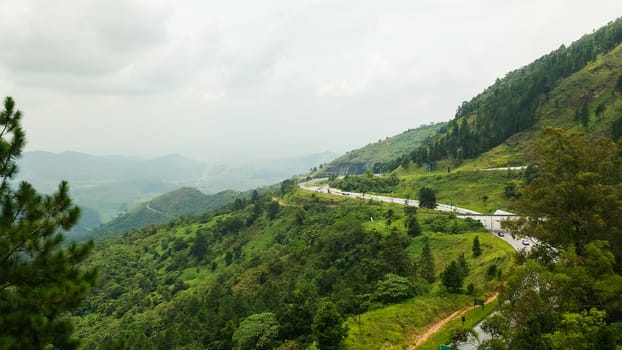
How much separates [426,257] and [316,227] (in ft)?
124

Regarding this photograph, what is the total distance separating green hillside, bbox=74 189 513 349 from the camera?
31.9 meters

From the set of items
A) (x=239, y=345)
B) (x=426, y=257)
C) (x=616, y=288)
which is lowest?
(x=239, y=345)

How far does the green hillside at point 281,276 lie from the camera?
1257 inches

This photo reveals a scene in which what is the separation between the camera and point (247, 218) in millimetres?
109438

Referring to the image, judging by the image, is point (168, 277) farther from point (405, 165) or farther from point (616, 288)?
point (616, 288)

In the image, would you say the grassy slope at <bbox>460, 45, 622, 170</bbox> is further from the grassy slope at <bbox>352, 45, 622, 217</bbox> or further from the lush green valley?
the lush green valley

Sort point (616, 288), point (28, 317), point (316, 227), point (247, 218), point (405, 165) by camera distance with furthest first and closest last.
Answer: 1. point (405, 165)
2. point (247, 218)
3. point (316, 227)
4. point (616, 288)
5. point (28, 317)

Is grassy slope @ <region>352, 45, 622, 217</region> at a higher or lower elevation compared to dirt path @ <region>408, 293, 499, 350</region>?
higher

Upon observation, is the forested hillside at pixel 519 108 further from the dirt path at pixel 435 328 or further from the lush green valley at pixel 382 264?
the dirt path at pixel 435 328

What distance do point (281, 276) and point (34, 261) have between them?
48.1 m

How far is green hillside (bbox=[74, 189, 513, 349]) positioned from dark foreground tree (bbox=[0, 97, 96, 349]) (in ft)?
7.55

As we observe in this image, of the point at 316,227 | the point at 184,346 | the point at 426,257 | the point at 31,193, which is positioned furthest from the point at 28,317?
the point at 316,227

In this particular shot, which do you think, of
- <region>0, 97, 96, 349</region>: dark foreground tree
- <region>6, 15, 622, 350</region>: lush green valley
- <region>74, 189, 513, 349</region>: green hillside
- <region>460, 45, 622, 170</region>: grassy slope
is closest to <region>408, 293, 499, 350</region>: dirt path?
<region>6, 15, 622, 350</region>: lush green valley

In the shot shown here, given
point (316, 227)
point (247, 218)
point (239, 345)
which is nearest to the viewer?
point (239, 345)
